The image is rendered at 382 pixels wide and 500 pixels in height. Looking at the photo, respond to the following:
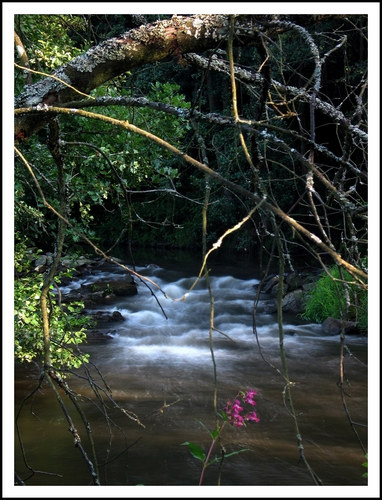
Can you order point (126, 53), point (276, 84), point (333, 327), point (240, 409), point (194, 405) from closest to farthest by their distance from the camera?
point (126, 53) < point (276, 84) < point (240, 409) < point (194, 405) < point (333, 327)

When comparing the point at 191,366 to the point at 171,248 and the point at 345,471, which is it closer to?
the point at 345,471

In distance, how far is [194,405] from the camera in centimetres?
662

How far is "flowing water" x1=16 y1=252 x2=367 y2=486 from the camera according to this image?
5070 millimetres

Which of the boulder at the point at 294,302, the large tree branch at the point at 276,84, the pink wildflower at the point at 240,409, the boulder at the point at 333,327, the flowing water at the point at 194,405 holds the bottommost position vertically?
the flowing water at the point at 194,405

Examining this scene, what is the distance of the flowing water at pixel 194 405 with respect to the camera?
200 inches

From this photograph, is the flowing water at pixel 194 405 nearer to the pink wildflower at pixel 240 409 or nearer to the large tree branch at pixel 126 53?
the pink wildflower at pixel 240 409

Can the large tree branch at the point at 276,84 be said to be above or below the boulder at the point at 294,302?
above

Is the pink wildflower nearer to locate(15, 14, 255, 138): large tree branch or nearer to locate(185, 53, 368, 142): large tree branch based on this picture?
locate(185, 53, 368, 142): large tree branch

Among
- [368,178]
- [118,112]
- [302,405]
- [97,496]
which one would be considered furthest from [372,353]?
[302,405]

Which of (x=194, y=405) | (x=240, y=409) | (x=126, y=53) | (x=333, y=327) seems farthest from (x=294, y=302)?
(x=126, y=53)

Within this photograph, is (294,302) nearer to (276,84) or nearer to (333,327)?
(333,327)

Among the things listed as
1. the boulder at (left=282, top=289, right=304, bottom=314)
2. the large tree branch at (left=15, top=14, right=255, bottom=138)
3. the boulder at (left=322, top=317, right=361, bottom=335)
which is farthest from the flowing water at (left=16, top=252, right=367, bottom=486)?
the large tree branch at (left=15, top=14, right=255, bottom=138)

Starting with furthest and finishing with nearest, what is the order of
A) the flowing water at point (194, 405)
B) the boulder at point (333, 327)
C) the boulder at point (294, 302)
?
1. the boulder at point (294, 302)
2. the boulder at point (333, 327)
3. the flowing water at point (194, 405)

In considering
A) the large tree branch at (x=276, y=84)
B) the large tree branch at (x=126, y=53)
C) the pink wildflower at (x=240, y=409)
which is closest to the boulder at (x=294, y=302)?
the pink wildflower at (x=240, y=409)
